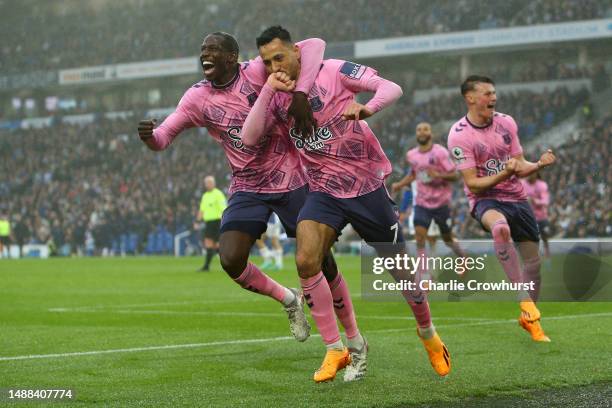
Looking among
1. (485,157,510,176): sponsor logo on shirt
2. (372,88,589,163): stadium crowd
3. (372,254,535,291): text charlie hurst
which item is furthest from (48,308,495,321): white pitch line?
(372,88,589,163): stadium crowd

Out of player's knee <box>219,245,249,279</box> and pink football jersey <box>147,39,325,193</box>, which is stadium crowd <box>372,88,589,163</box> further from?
player's knee <box>219,245,249,279</box>

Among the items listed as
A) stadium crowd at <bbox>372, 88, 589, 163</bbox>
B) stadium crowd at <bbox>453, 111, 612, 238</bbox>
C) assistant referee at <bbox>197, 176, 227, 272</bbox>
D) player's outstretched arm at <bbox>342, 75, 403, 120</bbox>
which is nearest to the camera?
player's outstretched arm at <bbox>342, 75, 403, 120</bbox>

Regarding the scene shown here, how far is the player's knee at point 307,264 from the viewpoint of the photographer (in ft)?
22.2

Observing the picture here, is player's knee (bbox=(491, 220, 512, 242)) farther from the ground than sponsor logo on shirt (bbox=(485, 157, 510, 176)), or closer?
closer

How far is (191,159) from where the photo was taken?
4569cm

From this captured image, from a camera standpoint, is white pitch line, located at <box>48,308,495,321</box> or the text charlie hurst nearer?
the text charlie hurst

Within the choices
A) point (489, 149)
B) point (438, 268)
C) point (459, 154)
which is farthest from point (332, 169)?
point (438, 268)

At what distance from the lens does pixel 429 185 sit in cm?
1666

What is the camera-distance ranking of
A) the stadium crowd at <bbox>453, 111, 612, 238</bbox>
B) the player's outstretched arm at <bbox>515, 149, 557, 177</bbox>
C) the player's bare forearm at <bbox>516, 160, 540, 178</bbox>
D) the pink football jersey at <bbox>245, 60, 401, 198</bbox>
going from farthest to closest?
the stadium crowd at <bbox>453, 111, 612, 238</bbox> → the player's bare forearm at <bbox>516, 160, 540, 178</bbox> → the player's outstretched arm at <bbox>515, 149, 557, 177</bbox> → the pink football jersey at <bbox>245, 60, 401, 198</bbox>

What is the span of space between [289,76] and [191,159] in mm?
39195

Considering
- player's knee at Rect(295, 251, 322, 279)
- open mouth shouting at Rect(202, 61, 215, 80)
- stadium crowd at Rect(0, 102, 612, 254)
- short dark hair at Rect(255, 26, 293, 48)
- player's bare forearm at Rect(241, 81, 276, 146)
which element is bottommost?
stadium crowd at Rect(0, 102, 612, 254)

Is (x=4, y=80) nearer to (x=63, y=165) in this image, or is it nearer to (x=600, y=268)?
(x=63, y=165)

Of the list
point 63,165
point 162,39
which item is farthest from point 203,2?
point 63,165

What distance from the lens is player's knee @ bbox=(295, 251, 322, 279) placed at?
22.2ft
